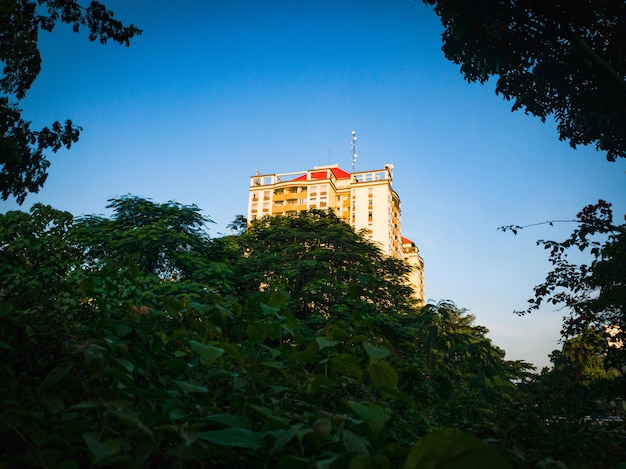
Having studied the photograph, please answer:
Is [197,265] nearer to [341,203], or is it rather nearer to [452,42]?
[452,42]

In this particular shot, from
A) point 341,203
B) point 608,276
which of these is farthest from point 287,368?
point 341,203

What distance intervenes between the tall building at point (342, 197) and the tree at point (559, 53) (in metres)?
51.5

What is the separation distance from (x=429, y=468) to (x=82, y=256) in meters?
17.6

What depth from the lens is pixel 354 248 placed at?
22.1 metres

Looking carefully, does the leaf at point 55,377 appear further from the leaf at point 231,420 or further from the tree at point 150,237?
the tree at point 150,237

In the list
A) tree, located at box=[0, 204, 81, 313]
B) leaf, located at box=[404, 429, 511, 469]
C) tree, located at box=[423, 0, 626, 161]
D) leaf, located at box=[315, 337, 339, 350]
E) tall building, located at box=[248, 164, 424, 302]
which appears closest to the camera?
leaf, located at box=[404, 429, 511, 469]

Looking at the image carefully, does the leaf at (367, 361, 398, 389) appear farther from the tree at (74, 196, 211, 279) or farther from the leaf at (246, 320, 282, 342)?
the tree at (74, 196, 211, 279)

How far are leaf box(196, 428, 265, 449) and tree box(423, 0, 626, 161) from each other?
29.1 ft

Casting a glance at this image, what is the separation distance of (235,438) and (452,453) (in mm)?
396

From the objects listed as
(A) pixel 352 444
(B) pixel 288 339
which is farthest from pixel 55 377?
(B) pixel 288 339

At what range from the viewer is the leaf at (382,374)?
1.05 meters

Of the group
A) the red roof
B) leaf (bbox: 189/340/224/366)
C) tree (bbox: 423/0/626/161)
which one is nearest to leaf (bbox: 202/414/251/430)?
leaf (bbox: 189/340/224/366)

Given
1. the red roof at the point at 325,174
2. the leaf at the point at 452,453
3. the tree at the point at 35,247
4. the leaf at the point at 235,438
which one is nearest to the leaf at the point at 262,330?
the leaf at the point at 235,438

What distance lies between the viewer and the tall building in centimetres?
6328
